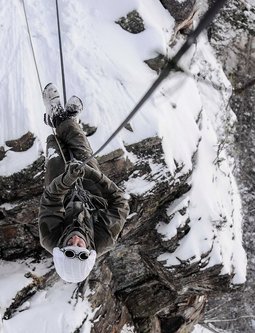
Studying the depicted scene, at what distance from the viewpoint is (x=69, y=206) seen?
4.33 meters

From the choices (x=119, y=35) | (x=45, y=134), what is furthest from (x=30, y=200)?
(x=119, y=35)

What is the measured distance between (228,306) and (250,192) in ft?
13.0

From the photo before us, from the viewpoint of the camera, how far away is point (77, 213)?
14.0 ft

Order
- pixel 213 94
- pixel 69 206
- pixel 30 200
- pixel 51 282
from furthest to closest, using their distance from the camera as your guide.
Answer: pixel 213 94, pixel 51 282, pixel 30 200, pixel 69 206

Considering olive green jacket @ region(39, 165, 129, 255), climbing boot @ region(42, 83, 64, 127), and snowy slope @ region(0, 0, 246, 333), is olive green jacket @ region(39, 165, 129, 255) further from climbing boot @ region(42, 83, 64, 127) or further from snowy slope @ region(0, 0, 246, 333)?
snowy slope @ region(0, 0, 246, 333)

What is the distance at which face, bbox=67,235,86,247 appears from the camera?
3.87 m

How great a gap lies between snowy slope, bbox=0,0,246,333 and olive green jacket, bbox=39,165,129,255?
87.2 inches

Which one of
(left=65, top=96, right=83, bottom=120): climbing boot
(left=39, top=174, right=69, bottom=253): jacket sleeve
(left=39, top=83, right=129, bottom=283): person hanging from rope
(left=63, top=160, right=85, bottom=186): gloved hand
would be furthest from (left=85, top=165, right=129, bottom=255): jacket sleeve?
(left=65, top=96, right=83, bottom=120): climbing boot

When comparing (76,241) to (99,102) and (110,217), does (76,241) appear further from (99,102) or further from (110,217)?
(99,102)

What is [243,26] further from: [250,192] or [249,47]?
[250,192]

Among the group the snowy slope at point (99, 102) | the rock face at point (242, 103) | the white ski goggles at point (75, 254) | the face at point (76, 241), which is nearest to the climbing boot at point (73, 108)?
the snowy slope at point (99, 102)

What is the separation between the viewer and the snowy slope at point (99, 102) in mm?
6840

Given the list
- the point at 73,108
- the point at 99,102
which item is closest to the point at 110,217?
the point at 73,108

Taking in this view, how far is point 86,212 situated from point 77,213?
0.09m
